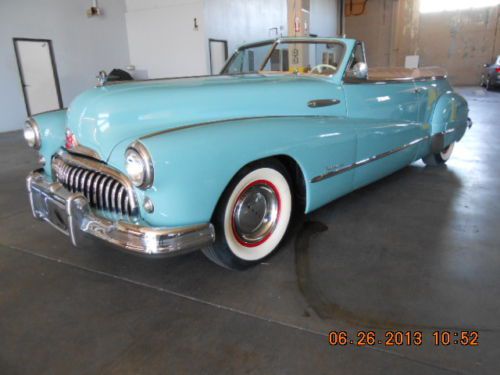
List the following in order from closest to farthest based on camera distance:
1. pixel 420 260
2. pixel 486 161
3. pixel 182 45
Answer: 1. pixel 420 260
2. pixel 486 161
3. pixel 182 45

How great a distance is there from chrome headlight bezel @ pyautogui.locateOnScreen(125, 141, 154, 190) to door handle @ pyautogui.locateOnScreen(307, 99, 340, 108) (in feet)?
4.30

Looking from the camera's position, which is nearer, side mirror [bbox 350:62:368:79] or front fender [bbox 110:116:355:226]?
front fender [bbox 110:116:355:226]

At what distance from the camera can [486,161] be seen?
15.8 ft

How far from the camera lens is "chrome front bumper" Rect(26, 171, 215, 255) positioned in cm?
178

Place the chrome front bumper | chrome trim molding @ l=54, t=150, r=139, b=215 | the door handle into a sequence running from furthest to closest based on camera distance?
the door handle → chrome trim molding @ l=54, t=150, r=139, b=215 → the chrome front bumper

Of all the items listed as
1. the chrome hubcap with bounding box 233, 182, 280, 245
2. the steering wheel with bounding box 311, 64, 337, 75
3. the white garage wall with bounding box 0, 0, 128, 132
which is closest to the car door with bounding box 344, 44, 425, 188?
the steering wheel with bounding box 311, 64, 337, 75

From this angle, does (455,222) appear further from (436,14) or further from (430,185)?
(436,14)

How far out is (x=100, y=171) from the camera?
204 cm

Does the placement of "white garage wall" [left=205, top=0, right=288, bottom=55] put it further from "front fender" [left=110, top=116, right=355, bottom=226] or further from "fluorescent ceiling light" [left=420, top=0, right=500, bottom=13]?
"fluorescent ceiling light" [left=420, top=0, right=500, bottom=13]

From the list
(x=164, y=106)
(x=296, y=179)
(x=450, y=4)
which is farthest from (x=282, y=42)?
(x=450, y=4)

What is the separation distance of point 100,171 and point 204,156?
589 mm

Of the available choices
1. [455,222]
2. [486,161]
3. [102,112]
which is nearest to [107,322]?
[102,112]

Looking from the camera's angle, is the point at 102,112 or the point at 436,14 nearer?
the point at 102,112

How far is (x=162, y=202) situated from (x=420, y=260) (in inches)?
63.7
